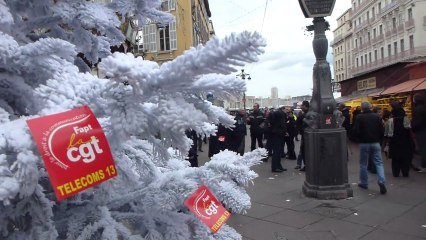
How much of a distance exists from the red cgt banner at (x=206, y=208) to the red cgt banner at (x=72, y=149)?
39 cm

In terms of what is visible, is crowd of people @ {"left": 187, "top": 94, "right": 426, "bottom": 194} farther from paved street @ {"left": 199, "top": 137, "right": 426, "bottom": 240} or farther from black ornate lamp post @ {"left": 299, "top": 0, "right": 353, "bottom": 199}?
black ornate lamp post @ {"left": 299, "top": 0, "right": 353, "bottom": 199}

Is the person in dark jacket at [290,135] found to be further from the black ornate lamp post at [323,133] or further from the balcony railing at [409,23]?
the balcony railing at [409,23]

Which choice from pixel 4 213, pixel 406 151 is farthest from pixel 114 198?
pixel 406 151

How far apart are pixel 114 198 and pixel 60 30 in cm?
65

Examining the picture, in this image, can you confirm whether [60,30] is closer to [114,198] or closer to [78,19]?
[78,19]

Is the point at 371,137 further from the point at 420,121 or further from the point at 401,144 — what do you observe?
the point at 420,121

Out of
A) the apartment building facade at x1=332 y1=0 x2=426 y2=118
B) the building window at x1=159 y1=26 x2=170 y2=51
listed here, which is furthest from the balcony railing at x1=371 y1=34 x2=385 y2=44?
the building window at x1=159 y1=26 x2=170 y2=51

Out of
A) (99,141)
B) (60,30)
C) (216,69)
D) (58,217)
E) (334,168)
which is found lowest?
(334,168)

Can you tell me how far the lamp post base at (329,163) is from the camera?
6.43 m

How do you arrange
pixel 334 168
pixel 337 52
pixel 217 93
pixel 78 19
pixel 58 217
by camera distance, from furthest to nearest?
1. pixel 337 52
2. pixel 334 168
3. pixel 78 19
4. pixel 58 217
5. pixel 217 93

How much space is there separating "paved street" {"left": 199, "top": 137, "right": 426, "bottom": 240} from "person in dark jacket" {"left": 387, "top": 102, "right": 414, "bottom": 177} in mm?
497

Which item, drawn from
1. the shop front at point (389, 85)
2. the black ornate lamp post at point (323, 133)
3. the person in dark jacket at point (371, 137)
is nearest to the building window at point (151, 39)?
the shop front at point (389, 85)

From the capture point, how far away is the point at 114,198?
3.99 ft

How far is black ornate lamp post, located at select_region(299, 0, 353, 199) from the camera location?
6438mm
